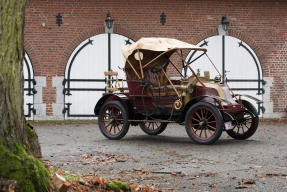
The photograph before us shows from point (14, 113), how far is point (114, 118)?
6.44m

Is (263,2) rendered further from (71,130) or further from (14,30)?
(14,30)

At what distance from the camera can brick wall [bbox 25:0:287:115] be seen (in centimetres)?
1642

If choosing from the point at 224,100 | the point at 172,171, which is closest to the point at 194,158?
the point at 172,171

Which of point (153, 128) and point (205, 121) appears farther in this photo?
point (153, 128)

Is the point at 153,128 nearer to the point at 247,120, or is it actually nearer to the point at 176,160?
the point at 247,120

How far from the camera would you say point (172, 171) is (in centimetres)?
658

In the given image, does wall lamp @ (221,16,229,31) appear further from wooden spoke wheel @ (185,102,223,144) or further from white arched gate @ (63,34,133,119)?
wooden spoke wheel @ (185,102,223,144)

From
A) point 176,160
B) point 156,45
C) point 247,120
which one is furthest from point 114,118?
point 176,160

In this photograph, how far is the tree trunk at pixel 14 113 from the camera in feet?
13.4

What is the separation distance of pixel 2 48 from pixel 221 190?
8.51 feet

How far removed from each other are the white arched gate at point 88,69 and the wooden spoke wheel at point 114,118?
5722mm

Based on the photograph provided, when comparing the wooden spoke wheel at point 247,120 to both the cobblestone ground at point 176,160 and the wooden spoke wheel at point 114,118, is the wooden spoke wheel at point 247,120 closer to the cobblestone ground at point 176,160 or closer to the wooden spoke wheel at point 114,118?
the cobblestone ground at point 176,160

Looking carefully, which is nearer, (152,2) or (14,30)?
(14,30)

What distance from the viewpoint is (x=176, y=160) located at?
25.2 feet
